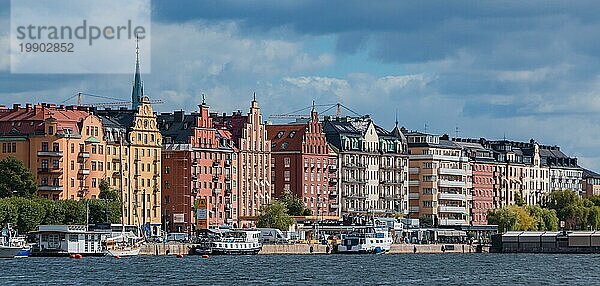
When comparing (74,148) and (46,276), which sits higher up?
(74,148)

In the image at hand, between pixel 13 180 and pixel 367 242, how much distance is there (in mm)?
41680

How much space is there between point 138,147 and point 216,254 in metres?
25.3

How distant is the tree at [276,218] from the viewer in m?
192

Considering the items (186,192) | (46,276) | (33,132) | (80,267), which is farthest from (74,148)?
(46,276)

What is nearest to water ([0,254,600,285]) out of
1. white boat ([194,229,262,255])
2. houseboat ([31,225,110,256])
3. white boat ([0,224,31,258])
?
white boat ([0,224,31,258])

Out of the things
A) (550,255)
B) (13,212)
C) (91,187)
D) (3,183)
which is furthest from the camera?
(550,255)

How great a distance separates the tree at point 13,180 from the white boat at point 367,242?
37070 mm

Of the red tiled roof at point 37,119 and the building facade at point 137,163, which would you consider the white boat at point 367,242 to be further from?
the red tiled roof at point 37,119

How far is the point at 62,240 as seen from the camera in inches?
5974

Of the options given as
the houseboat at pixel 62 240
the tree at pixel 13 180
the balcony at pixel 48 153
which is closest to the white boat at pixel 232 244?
the houseboat at pixel 62 240

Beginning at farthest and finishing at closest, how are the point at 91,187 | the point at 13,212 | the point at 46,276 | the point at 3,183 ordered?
the point at 91,187 < the point at 3,183 < the point at 13,212 < the point at 46,276

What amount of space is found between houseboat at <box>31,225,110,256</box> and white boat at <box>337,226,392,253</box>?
39365 mm

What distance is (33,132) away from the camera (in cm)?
17625

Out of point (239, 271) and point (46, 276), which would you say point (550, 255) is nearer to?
point (239, 271)
